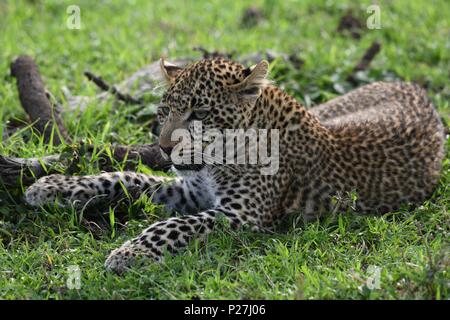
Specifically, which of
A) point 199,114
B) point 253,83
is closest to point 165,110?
point 199,114

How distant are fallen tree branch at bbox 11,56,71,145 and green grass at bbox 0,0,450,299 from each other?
0.23 metres

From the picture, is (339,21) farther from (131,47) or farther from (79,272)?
(79,272)

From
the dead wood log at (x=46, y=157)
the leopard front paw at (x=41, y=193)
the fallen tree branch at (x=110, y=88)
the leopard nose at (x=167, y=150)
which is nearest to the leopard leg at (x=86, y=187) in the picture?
the leopard front paw at (x=41, y=193)

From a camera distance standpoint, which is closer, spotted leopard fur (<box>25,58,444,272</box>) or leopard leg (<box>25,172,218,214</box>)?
spotted leopard fur (<box>25,58,444,272</box>)

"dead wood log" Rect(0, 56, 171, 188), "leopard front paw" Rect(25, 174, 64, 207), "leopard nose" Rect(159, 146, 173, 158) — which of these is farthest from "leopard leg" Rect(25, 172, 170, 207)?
"leopard nose" Rect(159, 146, 173, 158)

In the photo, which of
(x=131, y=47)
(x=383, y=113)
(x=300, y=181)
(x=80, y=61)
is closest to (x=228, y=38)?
(x=131, y=47)

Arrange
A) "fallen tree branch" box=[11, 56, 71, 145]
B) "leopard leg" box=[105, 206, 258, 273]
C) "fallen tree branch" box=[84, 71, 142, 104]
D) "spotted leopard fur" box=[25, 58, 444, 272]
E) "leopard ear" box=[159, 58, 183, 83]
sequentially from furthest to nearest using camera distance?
"fallen tree branch" box=[84, 71, 142, 104] < "fallen tree branch" box=[11, 56, 71, 145] < "leopard ear" box=[159, 58, 183, 83] < "spotted leopard fur" box=[25, 58, 444, 272] < "leopard leg" box=[105, 206, 258, 273]

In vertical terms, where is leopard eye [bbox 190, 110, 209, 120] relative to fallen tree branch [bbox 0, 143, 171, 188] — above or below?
above

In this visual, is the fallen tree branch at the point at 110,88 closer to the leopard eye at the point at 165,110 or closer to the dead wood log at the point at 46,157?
the dead wood log at the point at 46,157

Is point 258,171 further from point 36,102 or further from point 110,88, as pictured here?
point 110,88

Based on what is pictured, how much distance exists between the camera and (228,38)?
46.3ft

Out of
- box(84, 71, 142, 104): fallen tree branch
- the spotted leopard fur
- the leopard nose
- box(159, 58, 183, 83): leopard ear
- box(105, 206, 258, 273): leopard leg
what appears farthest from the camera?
box(84, 71, 142, 104): fallen tree branch

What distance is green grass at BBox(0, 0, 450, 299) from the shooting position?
7066mm

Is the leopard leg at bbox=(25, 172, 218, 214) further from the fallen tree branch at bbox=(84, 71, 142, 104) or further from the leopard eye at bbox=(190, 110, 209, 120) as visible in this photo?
the fallen tree branch at bbox=(84, 71, 142, 104)
